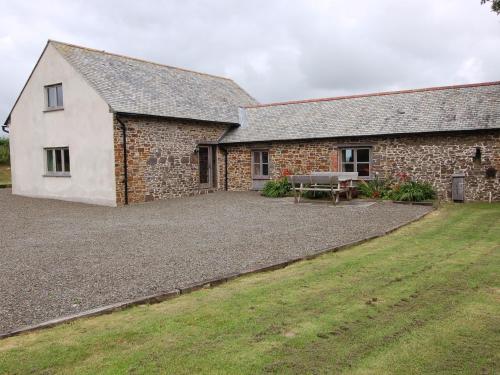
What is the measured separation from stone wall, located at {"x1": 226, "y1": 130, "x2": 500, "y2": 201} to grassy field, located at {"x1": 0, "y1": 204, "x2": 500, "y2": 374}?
10.4m

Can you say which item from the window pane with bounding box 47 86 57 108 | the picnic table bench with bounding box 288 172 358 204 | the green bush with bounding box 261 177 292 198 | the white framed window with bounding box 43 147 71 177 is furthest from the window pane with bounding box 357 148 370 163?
the window pane with bounding box 47 86 57 108

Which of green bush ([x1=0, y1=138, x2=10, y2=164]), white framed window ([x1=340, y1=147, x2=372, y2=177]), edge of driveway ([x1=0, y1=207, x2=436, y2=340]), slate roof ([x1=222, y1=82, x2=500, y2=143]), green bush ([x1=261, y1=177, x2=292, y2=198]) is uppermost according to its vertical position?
slate roof ([x1=222, y1=82, x2=500, y2=143])

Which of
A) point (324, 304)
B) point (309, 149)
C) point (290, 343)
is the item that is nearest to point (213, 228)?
point (324, 304)

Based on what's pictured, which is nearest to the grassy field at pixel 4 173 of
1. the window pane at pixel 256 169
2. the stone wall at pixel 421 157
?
the window pane at pixel 256 169

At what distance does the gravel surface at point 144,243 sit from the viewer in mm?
5887

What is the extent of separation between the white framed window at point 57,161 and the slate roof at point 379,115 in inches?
287

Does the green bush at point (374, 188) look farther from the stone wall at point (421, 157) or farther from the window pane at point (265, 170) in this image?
the window pane at point (265, 170)

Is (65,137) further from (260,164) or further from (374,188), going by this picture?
(374,188)

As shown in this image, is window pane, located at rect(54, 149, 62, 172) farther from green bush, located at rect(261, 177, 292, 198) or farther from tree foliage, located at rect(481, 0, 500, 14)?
tree foliage, located at rect(481, 0, 500, 14)

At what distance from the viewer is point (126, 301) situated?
211 inches

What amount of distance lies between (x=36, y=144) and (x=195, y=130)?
7235 mm

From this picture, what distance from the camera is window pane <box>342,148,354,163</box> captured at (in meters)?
18.4

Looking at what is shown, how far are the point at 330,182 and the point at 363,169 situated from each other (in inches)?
120

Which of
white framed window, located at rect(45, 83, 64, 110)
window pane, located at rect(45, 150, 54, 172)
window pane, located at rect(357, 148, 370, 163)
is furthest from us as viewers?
window pane, located at rect(45, 150, 54, 172)
